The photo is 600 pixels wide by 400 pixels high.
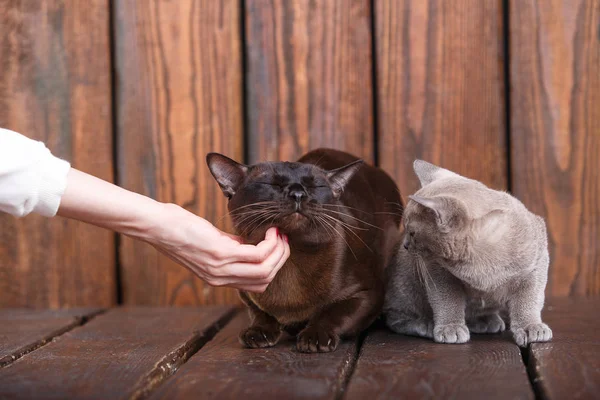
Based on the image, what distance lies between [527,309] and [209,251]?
88 cm

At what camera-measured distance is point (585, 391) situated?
148 cm

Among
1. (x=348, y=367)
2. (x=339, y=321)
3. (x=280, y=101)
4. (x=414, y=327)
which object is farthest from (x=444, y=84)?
(x=348, y=367)

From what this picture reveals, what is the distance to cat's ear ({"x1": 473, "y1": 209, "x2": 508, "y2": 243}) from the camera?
2.00 m

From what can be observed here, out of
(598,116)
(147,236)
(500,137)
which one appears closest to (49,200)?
(147,236)

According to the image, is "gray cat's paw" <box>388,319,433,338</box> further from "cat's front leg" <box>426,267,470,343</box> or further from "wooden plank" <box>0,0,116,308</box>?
"wooden plank" <box>0,0,116,308</box>

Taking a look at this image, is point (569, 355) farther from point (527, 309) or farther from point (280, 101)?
point (280, 101)

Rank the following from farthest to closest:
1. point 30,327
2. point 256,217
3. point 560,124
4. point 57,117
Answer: point 57,117
point 560,124
point 30,327
point 256,217

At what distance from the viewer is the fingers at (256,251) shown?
1.80 m

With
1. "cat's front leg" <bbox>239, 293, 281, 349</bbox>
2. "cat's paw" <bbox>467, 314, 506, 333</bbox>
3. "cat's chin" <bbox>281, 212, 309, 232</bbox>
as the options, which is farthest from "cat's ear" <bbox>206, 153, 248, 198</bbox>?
"cat's paw" <bbox>467, 314, 506, 333</bbox>

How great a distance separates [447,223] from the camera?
197 cm

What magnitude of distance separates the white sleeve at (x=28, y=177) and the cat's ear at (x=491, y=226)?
1029 millimetres

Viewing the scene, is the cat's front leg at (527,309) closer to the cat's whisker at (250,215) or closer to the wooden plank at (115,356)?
the cat's whisker at (250,215)

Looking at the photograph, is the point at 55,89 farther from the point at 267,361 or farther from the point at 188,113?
the point at 267,361

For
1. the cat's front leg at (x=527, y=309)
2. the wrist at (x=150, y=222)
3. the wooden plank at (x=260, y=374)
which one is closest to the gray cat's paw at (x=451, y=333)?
the cat's front leg at (x=527, y=309)
